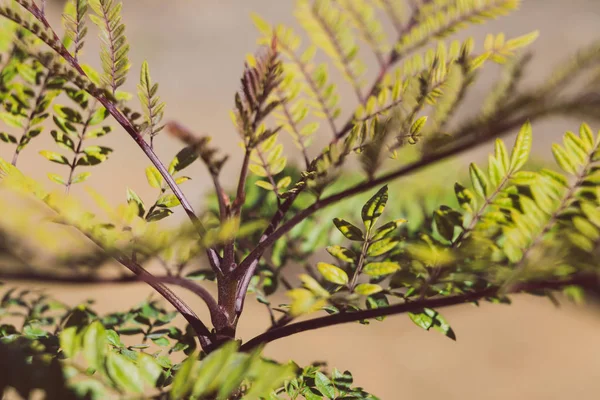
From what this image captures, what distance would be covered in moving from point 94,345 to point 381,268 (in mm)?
245

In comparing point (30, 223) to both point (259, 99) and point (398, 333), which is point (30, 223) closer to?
point (259, 99)

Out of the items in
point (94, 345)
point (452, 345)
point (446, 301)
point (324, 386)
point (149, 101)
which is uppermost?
point (149, 101)

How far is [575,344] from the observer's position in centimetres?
195

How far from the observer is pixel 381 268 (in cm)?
42

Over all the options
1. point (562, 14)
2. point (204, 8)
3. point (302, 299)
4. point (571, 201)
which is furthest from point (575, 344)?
point (204, 8)

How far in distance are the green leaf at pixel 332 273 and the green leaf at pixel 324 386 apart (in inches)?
5.4

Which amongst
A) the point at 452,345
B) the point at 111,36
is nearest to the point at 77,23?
the point at 111,36

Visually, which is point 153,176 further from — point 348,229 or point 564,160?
point 564,160

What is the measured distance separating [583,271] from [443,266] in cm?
10

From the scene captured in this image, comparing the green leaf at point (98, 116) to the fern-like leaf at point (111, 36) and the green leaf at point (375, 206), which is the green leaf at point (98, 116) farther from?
the green leaf at point (375, 206)

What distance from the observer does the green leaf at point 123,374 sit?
1.05ft

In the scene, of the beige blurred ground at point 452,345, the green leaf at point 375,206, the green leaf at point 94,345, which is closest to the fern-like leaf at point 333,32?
the green leaf at point 375,206

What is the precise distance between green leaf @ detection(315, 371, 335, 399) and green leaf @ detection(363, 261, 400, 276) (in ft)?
0.48

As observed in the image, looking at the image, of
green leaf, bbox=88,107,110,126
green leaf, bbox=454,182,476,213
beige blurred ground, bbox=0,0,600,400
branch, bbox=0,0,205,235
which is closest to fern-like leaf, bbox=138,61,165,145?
branch, bbox=0,0,205,235
